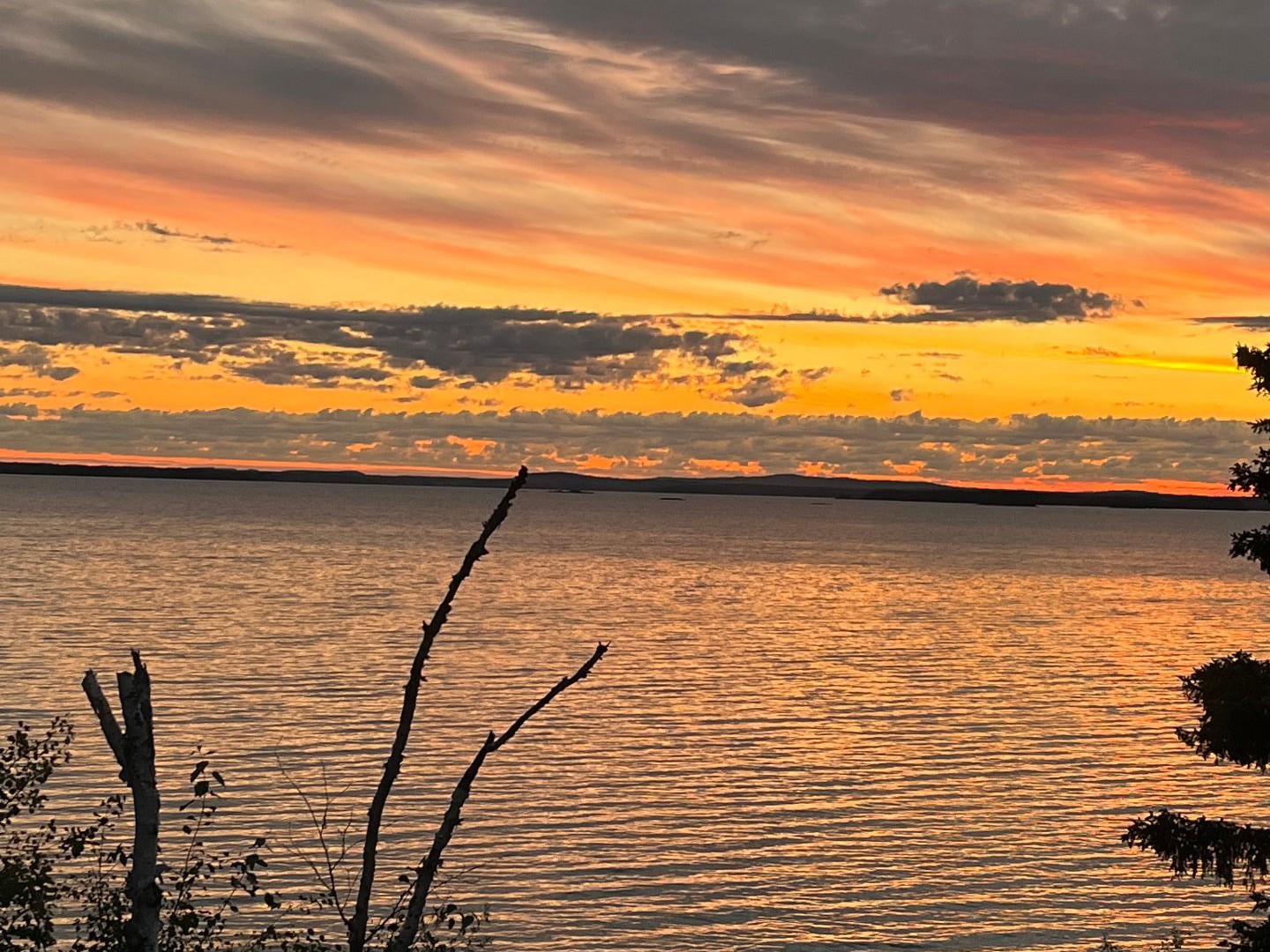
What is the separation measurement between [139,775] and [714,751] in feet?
154

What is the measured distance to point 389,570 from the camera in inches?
6324

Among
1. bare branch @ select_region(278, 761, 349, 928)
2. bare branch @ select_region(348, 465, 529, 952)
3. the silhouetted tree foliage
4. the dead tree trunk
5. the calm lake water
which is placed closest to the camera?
bare branch @ select_region(348, 465, 529, 952)

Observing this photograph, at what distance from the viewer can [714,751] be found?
53.1 m

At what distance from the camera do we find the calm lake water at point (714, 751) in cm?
3428

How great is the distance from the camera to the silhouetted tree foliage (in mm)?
18656

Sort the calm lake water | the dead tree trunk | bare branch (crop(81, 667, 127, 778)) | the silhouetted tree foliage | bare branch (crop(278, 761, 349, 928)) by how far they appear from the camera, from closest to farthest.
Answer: bare branch (crop(81, 667, 127, 778)) < the dead tree trunk < bare branch (crop(278, 761, 349, 928)) < the silhouetted tree foliage < the calm lake water

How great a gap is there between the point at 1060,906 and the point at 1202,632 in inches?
3277

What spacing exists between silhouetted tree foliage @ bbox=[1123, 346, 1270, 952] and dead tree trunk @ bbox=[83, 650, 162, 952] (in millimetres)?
14271

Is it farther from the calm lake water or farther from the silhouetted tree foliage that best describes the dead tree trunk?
the calm lake water

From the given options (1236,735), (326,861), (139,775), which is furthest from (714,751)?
(139,775)

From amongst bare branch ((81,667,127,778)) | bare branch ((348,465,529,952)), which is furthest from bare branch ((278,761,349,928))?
bare branch ((81,667,127,778))

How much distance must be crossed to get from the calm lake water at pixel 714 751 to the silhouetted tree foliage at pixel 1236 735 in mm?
13327

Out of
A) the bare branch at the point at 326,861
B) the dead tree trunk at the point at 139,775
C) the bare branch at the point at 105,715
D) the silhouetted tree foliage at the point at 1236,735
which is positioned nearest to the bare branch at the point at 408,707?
the bare branch at the point at 326,861

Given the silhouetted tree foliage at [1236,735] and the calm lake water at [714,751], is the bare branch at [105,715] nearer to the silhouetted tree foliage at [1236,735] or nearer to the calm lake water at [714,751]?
the silhouetted tree foliage at [1236,735]
